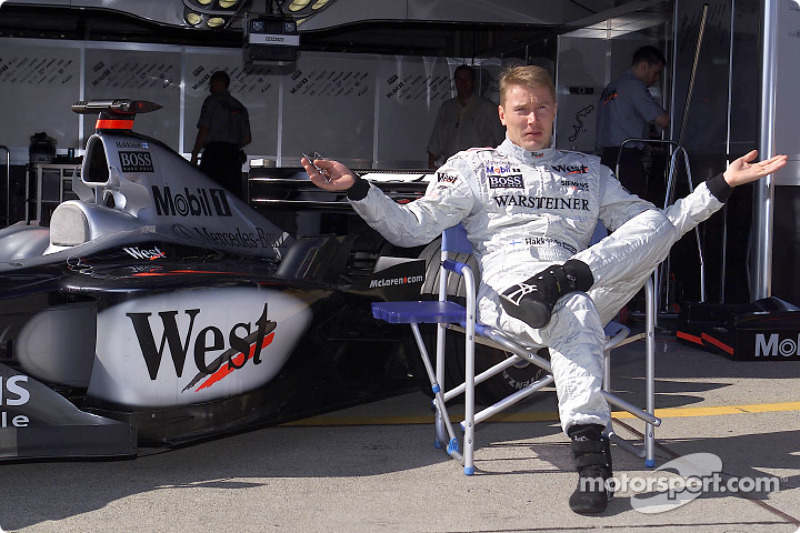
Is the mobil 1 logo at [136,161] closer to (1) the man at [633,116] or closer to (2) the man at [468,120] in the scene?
(1) the man at [633,116]

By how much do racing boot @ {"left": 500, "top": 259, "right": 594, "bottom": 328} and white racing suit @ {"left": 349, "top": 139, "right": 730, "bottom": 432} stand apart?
0.05 meters

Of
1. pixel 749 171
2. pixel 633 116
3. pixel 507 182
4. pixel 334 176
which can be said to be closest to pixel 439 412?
pixel 507 182

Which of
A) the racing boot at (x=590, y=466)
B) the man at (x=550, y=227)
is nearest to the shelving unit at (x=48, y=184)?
the man at (x=550, y=227)

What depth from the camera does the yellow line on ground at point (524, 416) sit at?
14.2ft

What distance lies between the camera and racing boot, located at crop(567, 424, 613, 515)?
3082 mm

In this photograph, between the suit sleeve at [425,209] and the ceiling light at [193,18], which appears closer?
the suit sleeve at [425,209]

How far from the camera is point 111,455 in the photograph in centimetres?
322

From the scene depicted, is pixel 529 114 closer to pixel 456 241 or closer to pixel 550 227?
pixel 550 227

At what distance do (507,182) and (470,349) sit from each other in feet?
2.31

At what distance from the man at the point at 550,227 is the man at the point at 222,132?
6.85m

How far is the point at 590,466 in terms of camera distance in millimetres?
3141

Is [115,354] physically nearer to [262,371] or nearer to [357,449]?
[262,371]

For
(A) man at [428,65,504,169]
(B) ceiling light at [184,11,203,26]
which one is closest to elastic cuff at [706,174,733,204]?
(A) man at [428,65,504,169]

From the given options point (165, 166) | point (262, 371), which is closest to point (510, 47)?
point (165, 166)
